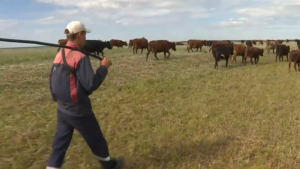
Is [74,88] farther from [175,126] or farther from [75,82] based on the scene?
[175,126]

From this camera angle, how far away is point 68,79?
298 centimetres

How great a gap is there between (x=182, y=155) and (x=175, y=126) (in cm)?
115

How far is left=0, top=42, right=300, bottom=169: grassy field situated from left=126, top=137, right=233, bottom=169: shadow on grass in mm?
15

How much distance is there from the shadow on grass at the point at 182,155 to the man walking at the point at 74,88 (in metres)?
0.93

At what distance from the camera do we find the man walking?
9.62 ft

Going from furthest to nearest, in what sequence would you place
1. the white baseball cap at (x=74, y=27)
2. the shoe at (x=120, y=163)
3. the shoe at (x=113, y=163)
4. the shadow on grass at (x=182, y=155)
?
the shadow on grass at (x=182, y=155)
the shoe at (x=120, y=163)
the shoe at (x=113, y=163)
the white baseball cap at (x=74, y=27)

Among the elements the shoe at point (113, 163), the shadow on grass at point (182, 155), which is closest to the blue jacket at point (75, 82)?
the shoe at point (113, 163)

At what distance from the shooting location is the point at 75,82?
2.99 metres

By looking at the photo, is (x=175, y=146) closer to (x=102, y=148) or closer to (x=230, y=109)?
(x=102, y=148)

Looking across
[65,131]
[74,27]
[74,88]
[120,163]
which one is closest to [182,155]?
[120,163]

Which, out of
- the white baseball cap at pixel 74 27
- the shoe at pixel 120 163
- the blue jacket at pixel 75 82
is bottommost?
the shoe at pixel 120 163

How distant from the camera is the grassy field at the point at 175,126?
405 centimetres

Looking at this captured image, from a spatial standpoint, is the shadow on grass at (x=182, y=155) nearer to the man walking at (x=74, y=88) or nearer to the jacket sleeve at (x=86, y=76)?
the man walking at (x=74, y=88)

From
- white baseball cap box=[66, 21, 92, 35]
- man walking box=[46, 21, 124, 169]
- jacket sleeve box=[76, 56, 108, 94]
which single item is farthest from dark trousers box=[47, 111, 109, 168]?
white baseball cap box=[66, 21, 92, 35]
